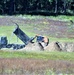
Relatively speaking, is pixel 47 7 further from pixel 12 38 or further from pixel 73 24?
pixel 12 38

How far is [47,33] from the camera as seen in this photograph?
64250 millimetres

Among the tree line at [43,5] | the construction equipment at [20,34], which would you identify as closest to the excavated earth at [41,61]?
the construction equipment at [20,34]

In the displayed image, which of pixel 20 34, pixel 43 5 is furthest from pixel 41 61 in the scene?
pixel 43 5

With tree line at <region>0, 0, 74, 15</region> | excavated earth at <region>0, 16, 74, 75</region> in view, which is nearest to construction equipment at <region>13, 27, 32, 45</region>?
excavated earth at <region>0, 16, 74, 75</region>

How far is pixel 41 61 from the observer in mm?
29156

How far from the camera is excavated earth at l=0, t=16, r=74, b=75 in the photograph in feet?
79.1

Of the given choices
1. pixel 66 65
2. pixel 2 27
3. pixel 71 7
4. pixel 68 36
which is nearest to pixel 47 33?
pixel 68 36

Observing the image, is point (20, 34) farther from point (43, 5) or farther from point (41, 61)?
point (43, 5)

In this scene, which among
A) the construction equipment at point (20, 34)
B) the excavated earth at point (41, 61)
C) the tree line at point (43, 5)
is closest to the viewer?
the excavated earth at point (41, 61)

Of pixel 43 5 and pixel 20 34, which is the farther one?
pixel 43 5

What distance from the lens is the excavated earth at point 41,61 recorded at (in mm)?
24098

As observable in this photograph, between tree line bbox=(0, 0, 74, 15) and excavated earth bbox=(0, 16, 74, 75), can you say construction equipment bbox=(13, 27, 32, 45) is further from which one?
tree line bbox=(0, 0, 74, 15)

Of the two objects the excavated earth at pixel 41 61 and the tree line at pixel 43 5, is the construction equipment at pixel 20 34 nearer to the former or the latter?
the excavated earth at pixel 41 61

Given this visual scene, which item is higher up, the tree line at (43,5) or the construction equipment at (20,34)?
the construction equipment at (20,34)
